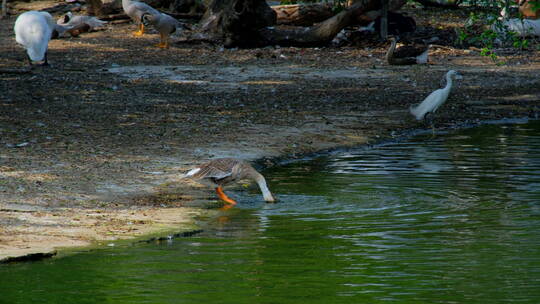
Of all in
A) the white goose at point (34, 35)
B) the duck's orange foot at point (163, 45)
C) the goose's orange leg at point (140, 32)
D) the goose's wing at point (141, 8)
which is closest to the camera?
the white goose at point (34, 35)

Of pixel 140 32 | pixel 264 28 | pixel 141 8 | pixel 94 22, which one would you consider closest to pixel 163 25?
pixel 141 8

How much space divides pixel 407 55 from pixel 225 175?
12693 millimetres

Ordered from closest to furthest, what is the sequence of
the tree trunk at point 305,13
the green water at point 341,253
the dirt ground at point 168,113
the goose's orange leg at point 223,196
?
the green water at point 341,253 → the dirt ground at point 168,113 → the goose's orange leg at point 223,196 → the tree trunk at point 305,13

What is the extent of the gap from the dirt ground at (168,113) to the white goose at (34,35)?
0.51m

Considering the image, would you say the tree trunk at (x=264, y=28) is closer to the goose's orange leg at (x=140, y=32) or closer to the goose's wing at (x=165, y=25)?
the goose's wing at (x=165, y=25)

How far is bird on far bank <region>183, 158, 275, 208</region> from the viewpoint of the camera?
9.83m

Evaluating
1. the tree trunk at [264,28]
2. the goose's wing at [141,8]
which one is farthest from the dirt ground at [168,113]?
the goose's wing at [141,8]

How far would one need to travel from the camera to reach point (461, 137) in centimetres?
1495

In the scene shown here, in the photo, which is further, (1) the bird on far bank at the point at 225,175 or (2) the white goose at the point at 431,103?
(2) the white goose at the point at 431,103

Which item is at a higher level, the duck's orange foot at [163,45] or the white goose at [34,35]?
the white goose at [34,35]

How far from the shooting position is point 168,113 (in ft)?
50.9

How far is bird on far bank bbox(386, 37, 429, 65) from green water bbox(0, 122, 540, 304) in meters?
10.3

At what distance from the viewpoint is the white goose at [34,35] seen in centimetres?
1905

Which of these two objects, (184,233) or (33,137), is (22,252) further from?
(33,137)
